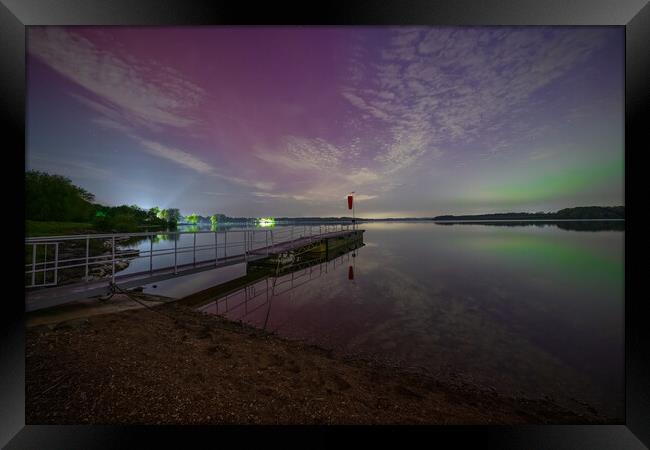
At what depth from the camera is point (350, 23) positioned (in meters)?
1.96

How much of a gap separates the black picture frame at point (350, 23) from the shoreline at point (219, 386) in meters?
0.28

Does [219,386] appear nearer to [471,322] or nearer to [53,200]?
[471,322]

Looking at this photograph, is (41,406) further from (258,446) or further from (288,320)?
(288,320)

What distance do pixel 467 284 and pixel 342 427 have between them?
34.1ft

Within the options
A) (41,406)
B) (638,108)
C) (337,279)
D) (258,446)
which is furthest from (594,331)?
(41,406)

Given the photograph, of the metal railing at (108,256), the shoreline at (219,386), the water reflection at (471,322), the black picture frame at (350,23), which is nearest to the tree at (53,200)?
the metal railing at (108,256)

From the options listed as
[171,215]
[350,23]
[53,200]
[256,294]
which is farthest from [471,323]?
[171,215]

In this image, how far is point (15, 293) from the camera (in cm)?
193

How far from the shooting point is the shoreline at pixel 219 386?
222cm

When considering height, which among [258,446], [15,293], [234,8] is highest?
[234,8]

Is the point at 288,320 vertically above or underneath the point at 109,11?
underneath

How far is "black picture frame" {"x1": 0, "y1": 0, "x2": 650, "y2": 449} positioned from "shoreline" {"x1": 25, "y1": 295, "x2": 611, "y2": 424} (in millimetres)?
282

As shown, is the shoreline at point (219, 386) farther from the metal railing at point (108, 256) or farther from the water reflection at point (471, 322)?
the metal railing at point (108, 256)

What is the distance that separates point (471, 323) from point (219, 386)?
20.8 ft
